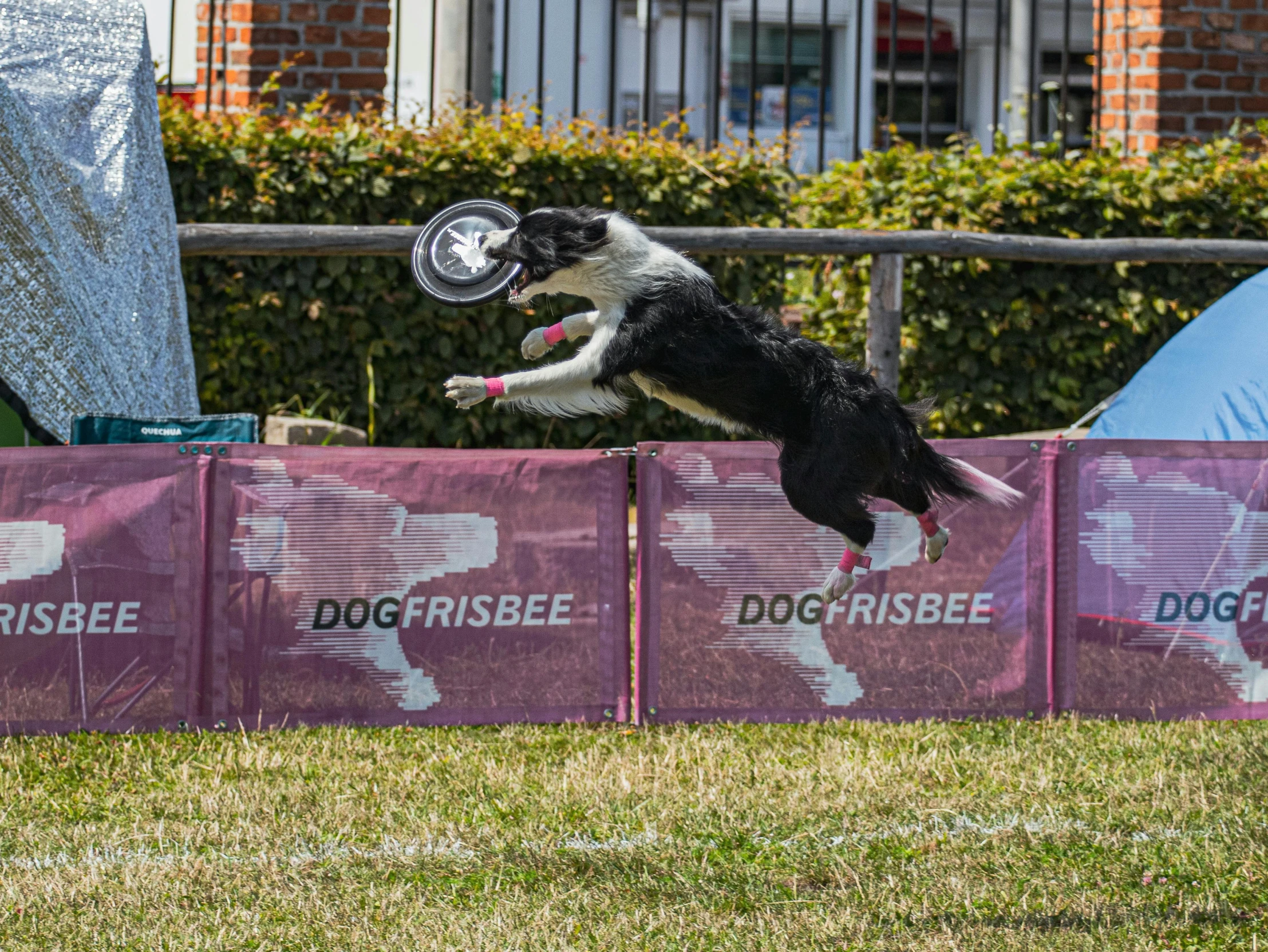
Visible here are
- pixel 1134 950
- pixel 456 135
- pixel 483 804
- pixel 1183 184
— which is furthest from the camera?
pixel 1183 184

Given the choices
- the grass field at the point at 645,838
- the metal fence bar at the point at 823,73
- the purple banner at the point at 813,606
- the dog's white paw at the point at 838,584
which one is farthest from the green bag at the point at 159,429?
the metal fence bar at the point at 823,73

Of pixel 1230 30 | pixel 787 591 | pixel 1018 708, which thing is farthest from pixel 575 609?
pixel 1230 30

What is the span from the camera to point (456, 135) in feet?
26.6

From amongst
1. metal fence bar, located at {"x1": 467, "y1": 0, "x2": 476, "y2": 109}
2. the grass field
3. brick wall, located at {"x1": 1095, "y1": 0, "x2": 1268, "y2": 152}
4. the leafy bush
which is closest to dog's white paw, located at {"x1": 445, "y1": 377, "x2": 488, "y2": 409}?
the grass field

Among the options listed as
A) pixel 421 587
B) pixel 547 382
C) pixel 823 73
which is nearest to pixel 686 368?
pixel 547 382

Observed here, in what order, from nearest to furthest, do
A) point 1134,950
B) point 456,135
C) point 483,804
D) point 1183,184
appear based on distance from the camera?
point 1134,950
point 483,804
point 456,135
point 1183,184

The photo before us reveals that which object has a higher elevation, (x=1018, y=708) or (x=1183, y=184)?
(x=1183, y=184)

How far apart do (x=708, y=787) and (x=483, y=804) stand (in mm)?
716

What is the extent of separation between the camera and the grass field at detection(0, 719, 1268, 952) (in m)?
3.65

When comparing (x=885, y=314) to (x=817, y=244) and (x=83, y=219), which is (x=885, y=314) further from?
(x=83, y=219)

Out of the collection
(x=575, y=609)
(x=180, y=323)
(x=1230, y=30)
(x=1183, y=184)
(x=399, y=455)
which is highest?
(x=1230, y=30)

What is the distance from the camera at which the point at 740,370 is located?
225cm

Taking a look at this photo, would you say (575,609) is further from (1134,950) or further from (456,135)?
(456,135)

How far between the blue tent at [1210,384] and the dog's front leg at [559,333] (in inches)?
157
